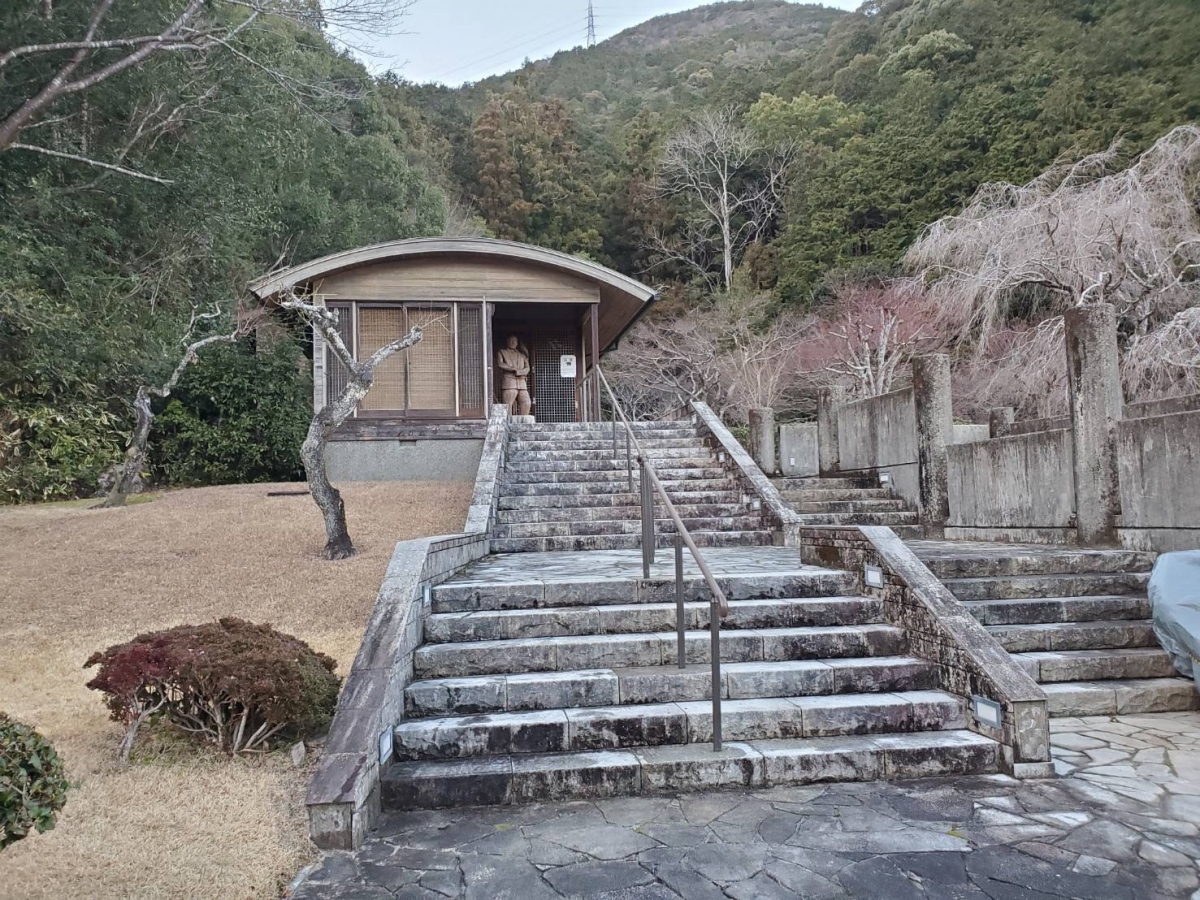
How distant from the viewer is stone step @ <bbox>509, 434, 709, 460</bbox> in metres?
11.0

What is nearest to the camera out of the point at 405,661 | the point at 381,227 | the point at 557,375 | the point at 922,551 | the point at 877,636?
the point at 405,661

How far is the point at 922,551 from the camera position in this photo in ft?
21.9

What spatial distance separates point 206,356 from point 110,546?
863cm

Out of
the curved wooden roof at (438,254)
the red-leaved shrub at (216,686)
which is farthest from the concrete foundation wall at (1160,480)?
the curved wooden roof at (438,254)

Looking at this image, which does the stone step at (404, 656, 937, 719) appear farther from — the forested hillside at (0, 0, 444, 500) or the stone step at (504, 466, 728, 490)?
the forested hillside at (0, 0, 444, 500)

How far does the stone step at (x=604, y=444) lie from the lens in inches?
432

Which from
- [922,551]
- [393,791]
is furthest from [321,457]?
[922,551]

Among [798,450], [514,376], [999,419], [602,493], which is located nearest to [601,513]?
[602,493]

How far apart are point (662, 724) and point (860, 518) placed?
576 centimetres

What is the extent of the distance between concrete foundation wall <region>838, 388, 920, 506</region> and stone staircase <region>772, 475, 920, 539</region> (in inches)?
6.6

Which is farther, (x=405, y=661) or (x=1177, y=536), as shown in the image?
(x=1177, y=536)

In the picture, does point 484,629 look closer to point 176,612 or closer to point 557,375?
point 176,612

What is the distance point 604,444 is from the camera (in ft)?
36.8

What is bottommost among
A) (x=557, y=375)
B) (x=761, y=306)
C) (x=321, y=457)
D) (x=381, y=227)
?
(x=321, y=457)
